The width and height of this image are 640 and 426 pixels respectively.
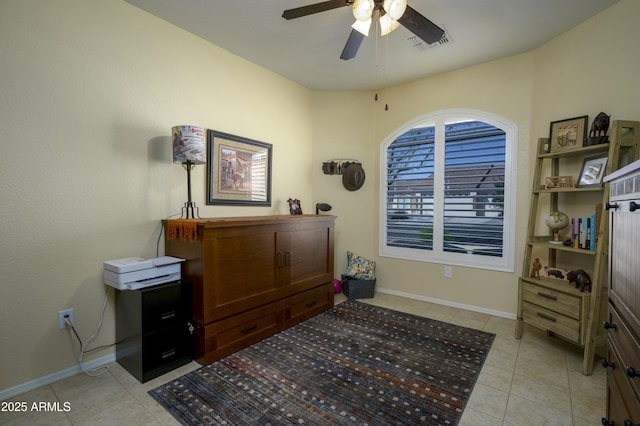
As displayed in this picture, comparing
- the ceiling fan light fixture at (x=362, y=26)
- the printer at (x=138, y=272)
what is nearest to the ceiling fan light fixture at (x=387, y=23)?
the ceiling fan light fixture at (x=362, y=26)

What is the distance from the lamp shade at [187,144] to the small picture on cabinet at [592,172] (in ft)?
10.2

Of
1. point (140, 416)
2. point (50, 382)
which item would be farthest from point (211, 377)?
point (50, 382)

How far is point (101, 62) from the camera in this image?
2.13 meters

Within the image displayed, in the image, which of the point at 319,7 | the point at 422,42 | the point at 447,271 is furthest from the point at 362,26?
the point at 447,271

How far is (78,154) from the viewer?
204cm

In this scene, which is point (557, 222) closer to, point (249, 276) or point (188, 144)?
point (249, 276)

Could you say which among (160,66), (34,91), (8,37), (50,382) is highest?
(160,66)

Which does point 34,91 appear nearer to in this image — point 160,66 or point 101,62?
point 101,62

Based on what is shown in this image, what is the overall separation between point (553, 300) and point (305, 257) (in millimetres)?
2167

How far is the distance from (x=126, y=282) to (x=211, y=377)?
2.87 ft

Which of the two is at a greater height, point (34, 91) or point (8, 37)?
point (8, 37)

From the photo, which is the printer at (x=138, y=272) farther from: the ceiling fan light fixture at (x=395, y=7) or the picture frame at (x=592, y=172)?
the picture frame at (x=592, y=172)

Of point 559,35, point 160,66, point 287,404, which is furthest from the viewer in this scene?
point 559,35

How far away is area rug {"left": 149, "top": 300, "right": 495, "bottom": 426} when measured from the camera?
1646 millimetres
